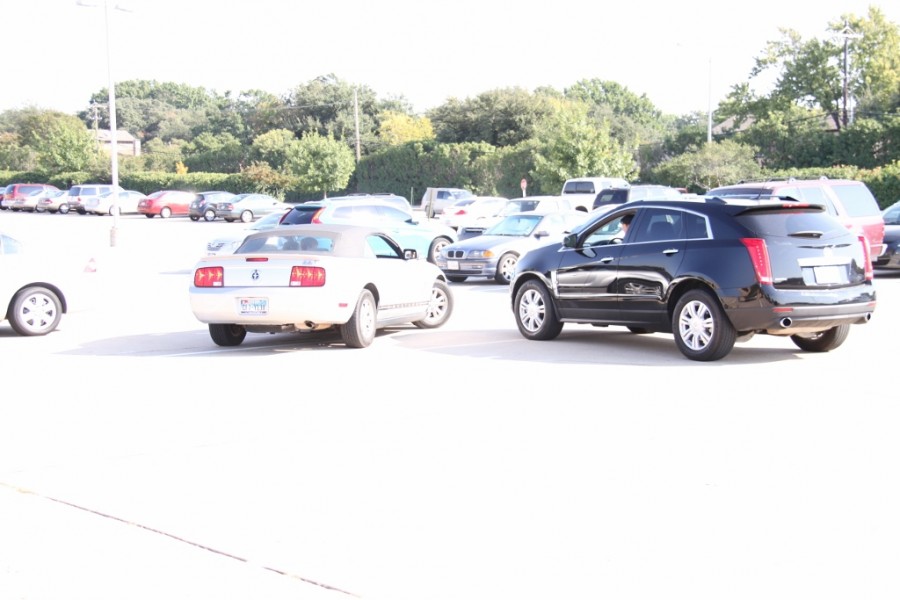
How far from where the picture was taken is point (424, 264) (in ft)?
48.2

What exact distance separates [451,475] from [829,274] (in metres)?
6.09

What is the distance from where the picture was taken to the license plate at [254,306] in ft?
40.1

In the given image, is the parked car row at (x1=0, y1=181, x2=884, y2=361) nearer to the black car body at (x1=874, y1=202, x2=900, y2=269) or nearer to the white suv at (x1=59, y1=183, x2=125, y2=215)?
the black car body at (x1=874, y1=202, x2=900, y2=269)

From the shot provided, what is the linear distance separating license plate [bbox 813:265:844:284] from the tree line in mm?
35967

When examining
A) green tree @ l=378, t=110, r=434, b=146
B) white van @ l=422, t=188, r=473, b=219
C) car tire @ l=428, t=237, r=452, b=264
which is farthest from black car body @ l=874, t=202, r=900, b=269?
green tree @ l=378, t=110, r=434, b=146

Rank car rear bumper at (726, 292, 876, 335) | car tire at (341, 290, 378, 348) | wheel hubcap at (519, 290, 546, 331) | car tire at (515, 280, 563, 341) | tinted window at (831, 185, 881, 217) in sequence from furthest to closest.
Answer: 1. tinted window at (831, 185, 881, 217)
2. wheel hubcap at (519, 290, 546, 331)
3. car tire at (515, 280, 563, 341)
4. car tire at (341, 290, 378, 348)
5. car rear bumper at (726, 292, 876, 335)

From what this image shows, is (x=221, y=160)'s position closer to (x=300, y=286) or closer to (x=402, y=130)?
(x=402, y=130)

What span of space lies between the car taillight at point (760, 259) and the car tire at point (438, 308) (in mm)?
5076

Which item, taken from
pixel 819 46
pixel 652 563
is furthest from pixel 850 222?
pixel 819 46

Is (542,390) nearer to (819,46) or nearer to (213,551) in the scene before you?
(213,551)

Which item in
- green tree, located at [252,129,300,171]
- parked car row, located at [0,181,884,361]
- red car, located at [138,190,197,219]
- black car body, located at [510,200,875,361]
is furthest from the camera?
green tree, located at [252,129,300,171]

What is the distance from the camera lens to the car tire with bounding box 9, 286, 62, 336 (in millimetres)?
14281

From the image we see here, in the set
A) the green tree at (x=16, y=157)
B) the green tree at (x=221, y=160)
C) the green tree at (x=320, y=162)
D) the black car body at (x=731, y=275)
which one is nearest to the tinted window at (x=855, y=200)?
the black car body at (x=731, y=275)

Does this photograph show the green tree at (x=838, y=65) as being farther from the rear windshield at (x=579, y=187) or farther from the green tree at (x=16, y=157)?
the green tree at (x=16, y=157)
